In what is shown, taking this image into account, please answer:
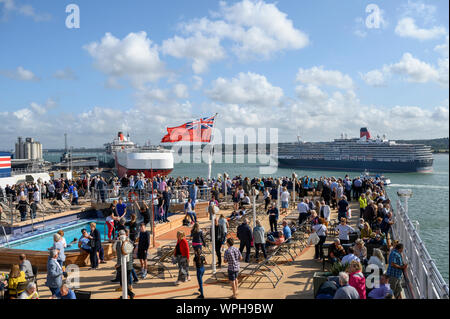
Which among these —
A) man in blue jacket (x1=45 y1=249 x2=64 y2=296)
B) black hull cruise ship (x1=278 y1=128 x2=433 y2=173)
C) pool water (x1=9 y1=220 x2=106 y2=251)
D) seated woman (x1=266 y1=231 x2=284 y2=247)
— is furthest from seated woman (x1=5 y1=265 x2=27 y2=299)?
black hull cruise ship (x1=278 y1=128 x2=433 y2=173)

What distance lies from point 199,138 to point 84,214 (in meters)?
6.98

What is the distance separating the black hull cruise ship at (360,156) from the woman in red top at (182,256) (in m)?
96.4

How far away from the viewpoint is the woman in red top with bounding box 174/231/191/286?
784 centimetres

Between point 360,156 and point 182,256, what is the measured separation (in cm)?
10327

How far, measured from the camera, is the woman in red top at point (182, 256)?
7841mm

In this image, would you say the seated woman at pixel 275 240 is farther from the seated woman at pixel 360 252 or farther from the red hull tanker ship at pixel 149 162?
the red hull tanker ship at pixel 149 162

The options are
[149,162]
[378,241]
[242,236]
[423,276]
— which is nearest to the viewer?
[423,276]

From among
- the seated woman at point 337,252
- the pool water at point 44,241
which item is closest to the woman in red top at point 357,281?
the seated woman at point 337,252

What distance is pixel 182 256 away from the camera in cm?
804

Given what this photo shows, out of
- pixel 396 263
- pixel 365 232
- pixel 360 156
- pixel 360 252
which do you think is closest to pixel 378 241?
pixel 365 232

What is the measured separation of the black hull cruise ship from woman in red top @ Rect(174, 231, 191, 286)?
96362 mm

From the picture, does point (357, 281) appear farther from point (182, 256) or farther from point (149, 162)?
point (149, 162)
